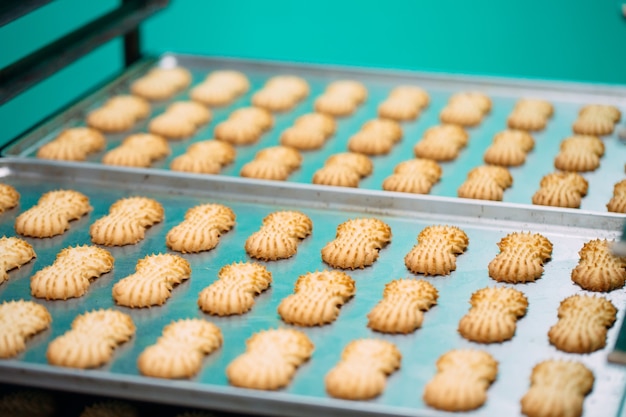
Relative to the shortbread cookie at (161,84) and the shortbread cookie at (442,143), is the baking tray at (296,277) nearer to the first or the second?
the shortbread cookie at (442,143)

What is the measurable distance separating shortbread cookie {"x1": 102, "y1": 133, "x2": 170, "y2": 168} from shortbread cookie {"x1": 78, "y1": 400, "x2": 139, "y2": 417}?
1.29 meters

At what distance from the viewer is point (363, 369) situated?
229 centimetres

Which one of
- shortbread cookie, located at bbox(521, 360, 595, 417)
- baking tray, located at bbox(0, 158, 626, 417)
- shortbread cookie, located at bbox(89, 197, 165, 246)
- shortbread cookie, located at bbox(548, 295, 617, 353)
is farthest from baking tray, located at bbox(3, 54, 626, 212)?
shortbread cookie, located at bbox(521, 360, 595, 417)

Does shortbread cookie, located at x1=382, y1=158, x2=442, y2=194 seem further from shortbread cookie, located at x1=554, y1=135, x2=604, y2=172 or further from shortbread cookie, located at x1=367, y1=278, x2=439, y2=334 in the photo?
shortbread cookie, located at x1=367, y1=278, x2=439, y2=334

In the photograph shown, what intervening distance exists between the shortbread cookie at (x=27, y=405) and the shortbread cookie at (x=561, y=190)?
6.04 ft

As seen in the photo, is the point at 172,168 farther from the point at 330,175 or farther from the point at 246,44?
the point at 246,44

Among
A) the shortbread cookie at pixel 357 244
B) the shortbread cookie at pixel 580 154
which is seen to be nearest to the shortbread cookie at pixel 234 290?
the shortbread cookie at pixel 357 244

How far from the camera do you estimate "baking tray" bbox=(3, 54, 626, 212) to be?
3568 millimetres

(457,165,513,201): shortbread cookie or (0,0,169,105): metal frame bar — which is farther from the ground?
(0,0,169,105): metal frame bar

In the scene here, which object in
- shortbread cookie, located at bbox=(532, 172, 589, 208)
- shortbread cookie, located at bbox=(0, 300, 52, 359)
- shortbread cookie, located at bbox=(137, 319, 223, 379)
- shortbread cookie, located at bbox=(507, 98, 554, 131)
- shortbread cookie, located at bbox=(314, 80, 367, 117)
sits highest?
shortbread cookie, located at bbox=(507, 98, 554, 131)

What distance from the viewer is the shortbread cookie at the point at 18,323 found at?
2.44 metres

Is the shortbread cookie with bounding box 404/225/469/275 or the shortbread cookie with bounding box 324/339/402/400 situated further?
the shortbread cookie with bounding box 404/225/469/275

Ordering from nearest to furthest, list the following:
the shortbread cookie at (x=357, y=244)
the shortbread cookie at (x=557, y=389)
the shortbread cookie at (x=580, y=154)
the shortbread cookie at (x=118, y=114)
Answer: the shortbread cookie at (x=557, y=389) < the shortbread cookie at (x=357, y=244) < the shortbread cookie at (x=580, y=154) < the shortbread cookie at (x=118, y=114)

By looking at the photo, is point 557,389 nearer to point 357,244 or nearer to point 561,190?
point 357,244
